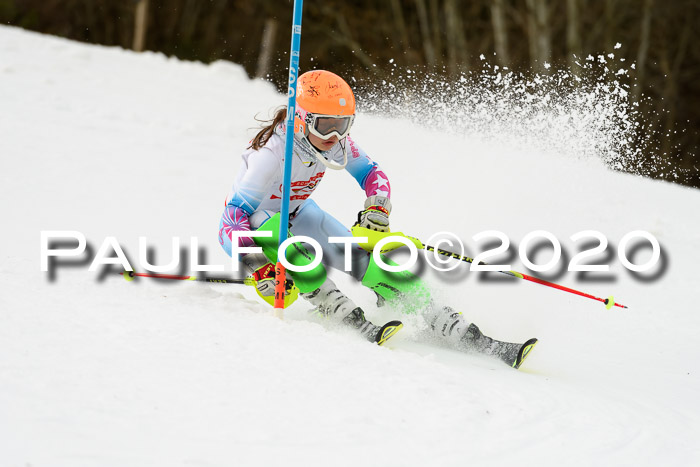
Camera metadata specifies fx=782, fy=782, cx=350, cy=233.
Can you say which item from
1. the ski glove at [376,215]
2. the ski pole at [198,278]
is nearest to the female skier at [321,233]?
the ski glove at [376,215]

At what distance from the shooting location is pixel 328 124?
12.8ft

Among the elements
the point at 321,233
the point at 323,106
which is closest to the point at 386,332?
the point at 321,233

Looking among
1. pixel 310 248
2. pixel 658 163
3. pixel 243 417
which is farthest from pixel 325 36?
pixel 243 417

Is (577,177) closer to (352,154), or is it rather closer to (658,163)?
(352,154)

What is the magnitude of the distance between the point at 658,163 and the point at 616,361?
53.6ft

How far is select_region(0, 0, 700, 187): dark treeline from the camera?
1995 centimetres

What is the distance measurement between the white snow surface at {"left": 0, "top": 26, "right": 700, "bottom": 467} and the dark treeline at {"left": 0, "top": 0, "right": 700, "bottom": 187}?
29.5 ft

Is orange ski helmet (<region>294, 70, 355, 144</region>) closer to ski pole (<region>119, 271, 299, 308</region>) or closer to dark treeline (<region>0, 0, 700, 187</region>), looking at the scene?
ski pole (<region>119, 271, 299, 308</region>)

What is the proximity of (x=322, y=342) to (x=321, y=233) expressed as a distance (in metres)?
1.03

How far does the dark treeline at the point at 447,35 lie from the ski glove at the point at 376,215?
12.3 metres

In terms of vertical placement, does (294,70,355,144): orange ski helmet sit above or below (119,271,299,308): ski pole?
above

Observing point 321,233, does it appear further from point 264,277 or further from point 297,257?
point 264,277

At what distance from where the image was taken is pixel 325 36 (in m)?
24.5

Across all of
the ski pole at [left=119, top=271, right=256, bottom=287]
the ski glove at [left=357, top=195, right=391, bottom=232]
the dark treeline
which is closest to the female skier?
the ski glove at [left=357, top=195, right=391, bottom=232]
